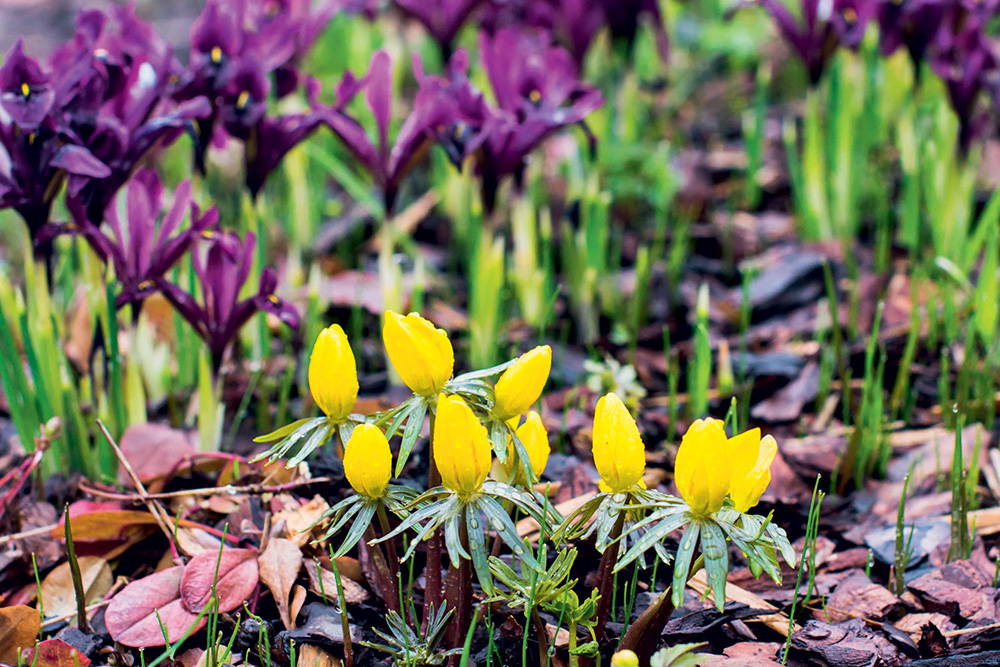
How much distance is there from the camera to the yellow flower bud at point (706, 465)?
3.38 feet

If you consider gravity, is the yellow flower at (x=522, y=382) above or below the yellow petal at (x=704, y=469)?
above

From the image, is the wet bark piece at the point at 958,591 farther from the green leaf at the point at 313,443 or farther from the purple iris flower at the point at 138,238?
the purple iris flower at the point at 138,238

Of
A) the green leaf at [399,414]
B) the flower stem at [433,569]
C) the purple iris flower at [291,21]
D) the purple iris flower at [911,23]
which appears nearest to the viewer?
the green leaf at [399,414]

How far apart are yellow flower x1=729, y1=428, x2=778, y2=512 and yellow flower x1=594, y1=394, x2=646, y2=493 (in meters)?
0.12

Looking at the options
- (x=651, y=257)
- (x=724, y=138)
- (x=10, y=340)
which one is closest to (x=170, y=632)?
(x=10, y=340)

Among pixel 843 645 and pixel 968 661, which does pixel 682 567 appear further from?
pixel 968 661

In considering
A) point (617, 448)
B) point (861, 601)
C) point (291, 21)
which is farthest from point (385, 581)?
point (291, 21)

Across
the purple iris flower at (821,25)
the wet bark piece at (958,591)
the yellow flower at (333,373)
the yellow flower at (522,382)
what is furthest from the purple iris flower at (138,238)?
the purple iris flower at (821,25)

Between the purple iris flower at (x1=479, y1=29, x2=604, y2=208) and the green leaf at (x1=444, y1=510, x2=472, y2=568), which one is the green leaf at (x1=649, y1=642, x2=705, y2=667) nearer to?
the green leaf at (x1=444, y1=510, x2=472, y2=568)

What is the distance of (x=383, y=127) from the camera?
7.62 feet

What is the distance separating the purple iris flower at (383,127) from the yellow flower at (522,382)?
46.7 inches

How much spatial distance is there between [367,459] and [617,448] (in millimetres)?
316

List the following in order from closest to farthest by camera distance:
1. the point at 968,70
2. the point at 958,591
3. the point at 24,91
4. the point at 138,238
Answer: the point at 958,591 → the point at 24,91 → the point at 138,238 → the point at 968,70

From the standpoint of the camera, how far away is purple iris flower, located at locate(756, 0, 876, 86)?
2.79 metres
